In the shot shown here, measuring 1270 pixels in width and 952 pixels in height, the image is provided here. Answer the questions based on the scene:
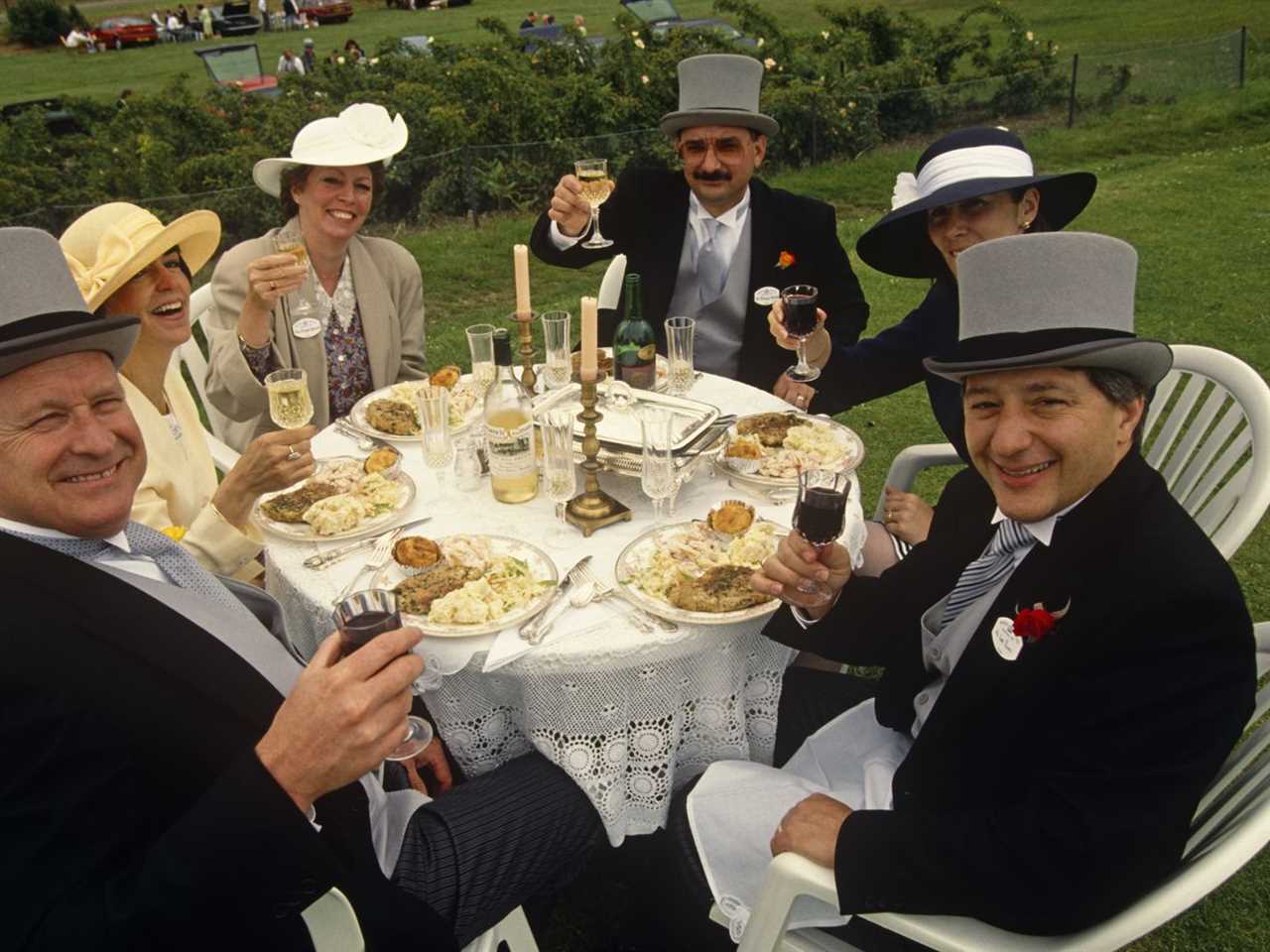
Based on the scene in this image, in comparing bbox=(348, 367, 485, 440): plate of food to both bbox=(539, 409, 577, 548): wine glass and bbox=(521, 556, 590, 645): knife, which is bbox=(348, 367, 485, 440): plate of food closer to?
bbox=(539, 409, 577, 548): wine glass

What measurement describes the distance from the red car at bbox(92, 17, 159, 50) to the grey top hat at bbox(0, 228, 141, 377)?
4369cm

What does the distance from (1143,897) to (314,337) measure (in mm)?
3946

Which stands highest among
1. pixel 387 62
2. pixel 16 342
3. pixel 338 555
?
pixel 387 62

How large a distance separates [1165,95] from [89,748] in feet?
57.8

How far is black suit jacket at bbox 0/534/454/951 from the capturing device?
64.6 inches

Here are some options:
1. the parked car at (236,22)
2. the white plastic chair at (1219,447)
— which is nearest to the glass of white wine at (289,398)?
the white plastic chair at (1219,447)

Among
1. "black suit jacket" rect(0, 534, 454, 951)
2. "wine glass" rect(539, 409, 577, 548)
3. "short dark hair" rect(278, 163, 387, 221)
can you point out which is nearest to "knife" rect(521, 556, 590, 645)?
"wine glass" rect(539, 409, 577, 548)

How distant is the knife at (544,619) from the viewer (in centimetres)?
248

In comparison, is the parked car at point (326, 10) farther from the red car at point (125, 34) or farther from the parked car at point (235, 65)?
the parked car at point (235, 65)

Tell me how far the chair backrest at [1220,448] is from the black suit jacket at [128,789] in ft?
9.20

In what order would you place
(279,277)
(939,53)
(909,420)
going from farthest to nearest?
(939,53) → (909,420) → (279,277)

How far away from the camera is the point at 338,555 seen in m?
2.87

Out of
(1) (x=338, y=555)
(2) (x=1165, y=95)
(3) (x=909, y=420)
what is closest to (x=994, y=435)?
(1) (x=338, y=555)

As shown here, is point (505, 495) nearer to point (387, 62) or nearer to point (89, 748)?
point (89, 748)
